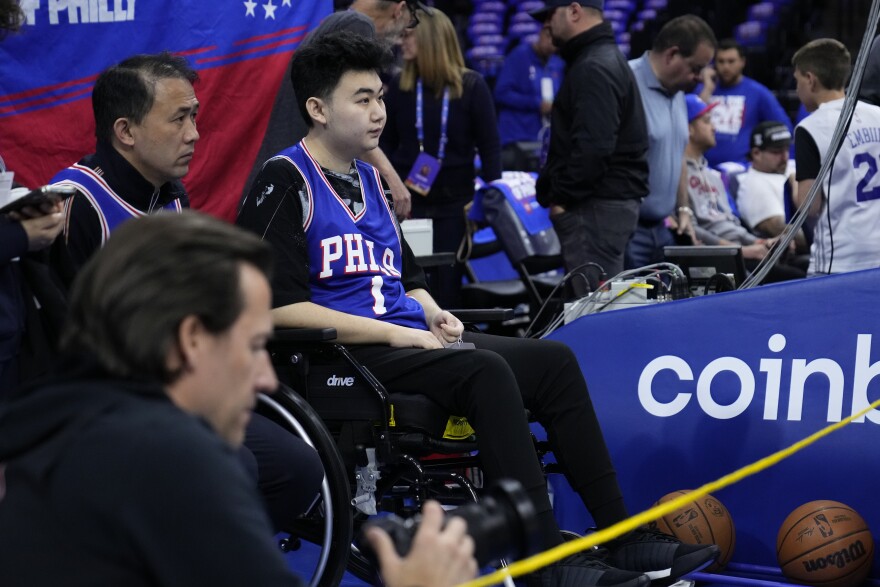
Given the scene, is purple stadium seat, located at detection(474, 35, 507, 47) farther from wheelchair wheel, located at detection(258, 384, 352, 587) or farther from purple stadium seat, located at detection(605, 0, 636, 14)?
wheelchair wheel, located at detection(258, 384, 352, 587)

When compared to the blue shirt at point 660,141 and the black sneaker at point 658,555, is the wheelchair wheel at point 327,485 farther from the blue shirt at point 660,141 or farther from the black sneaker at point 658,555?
the blue shirt at point 660,141

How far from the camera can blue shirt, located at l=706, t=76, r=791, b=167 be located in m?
8.88

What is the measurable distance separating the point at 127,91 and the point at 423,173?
8.94 ft

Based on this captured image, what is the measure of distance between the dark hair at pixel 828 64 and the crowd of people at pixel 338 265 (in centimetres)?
1

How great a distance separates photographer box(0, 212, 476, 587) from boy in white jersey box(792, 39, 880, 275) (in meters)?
3.45

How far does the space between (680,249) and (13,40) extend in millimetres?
2566

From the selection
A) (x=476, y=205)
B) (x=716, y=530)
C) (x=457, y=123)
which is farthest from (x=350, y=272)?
(x=476, y=205)

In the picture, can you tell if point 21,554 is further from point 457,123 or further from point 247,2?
point 457,123

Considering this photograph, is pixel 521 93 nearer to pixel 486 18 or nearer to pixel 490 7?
pixel 486 18

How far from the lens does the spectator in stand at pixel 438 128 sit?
598 cm

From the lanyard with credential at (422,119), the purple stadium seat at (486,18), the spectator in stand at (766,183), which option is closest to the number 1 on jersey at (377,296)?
the lanyard with credential at (422,119)

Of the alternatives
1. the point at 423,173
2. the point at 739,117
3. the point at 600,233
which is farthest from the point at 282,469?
the point at 739,117

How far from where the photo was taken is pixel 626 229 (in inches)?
220

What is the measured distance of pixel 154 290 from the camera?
148cm
